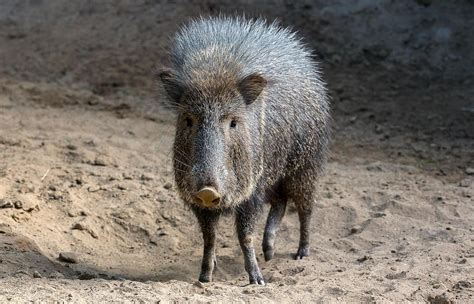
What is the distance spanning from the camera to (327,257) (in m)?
6.25

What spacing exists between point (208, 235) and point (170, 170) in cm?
215

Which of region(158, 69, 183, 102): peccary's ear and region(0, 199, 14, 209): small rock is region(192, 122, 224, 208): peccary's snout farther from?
region(0, 199, 14, 209): small rock

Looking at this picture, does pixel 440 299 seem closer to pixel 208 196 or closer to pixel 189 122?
pixel 208 196

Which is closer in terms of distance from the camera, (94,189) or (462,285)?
(462,285)

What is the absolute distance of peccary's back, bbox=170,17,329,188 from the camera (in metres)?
5.48

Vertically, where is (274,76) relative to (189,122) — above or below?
above

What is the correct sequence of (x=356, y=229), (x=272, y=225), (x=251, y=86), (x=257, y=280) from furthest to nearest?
(x=356, y=229)
(x=272, y=225)
(x=257, y=280)
(x=251, y=86)

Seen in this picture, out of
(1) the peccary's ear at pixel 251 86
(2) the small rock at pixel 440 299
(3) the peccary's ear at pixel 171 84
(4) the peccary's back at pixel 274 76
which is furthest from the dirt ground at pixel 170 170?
(1) the peccary's ear at pixel 251 86

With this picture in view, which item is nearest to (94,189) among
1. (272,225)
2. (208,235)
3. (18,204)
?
(18,204)

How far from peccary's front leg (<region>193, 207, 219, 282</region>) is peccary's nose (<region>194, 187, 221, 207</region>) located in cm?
71

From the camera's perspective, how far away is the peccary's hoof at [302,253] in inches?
250

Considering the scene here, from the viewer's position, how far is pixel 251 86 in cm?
537

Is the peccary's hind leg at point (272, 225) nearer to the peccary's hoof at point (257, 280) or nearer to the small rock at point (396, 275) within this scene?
the peccary's hoof at point (257, 280)

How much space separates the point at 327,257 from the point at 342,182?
4.98 ft
